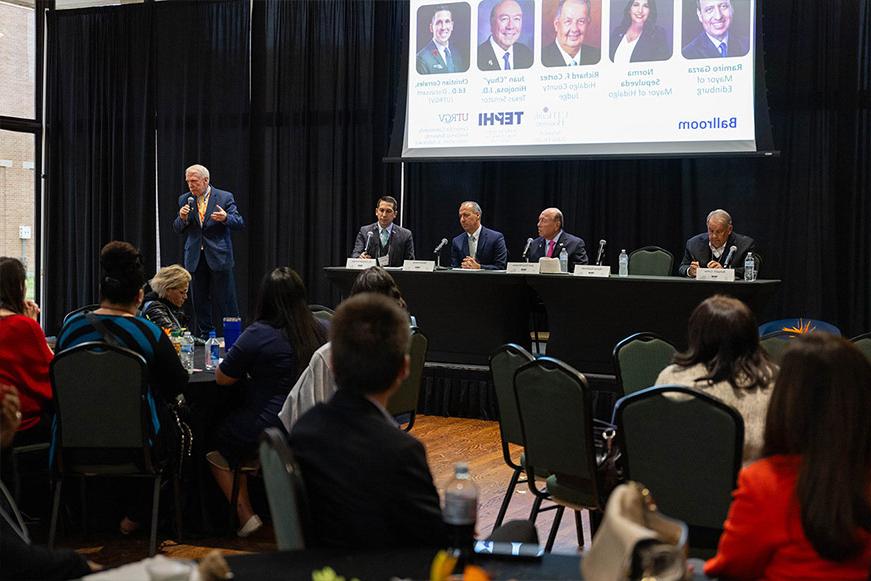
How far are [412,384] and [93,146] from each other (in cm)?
696

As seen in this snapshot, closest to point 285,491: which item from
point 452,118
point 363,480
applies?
point 363,480

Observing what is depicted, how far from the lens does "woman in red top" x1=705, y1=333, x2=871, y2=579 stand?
154 cm

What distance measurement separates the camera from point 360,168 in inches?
358

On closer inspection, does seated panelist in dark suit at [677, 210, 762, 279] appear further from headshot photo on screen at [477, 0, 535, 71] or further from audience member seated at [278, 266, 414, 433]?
audience member seated at [278, 266, 414, 433]

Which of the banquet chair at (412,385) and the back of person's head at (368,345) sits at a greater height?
the back of person's head at (368,345)

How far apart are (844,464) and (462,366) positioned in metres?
5.40

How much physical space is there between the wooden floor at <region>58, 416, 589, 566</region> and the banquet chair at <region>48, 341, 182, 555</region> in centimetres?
26

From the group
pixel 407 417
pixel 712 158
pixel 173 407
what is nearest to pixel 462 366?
pixel 407 417

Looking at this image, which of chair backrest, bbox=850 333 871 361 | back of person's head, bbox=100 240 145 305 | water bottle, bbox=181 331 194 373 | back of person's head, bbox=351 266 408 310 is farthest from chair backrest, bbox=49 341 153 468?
chair backrest, bbox=850 333 871 361

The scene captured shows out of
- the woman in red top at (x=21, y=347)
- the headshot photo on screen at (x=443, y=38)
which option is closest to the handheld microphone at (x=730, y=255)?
the headshot photo on screen at (x=443, y=38)

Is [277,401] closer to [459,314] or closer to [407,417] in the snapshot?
[407,417]

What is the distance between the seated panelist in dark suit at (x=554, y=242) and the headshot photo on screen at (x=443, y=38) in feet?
5.40

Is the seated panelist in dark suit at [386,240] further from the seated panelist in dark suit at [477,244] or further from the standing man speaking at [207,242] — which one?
the standing man speaking at [207,242]

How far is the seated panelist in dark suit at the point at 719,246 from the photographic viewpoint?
22.1ft
